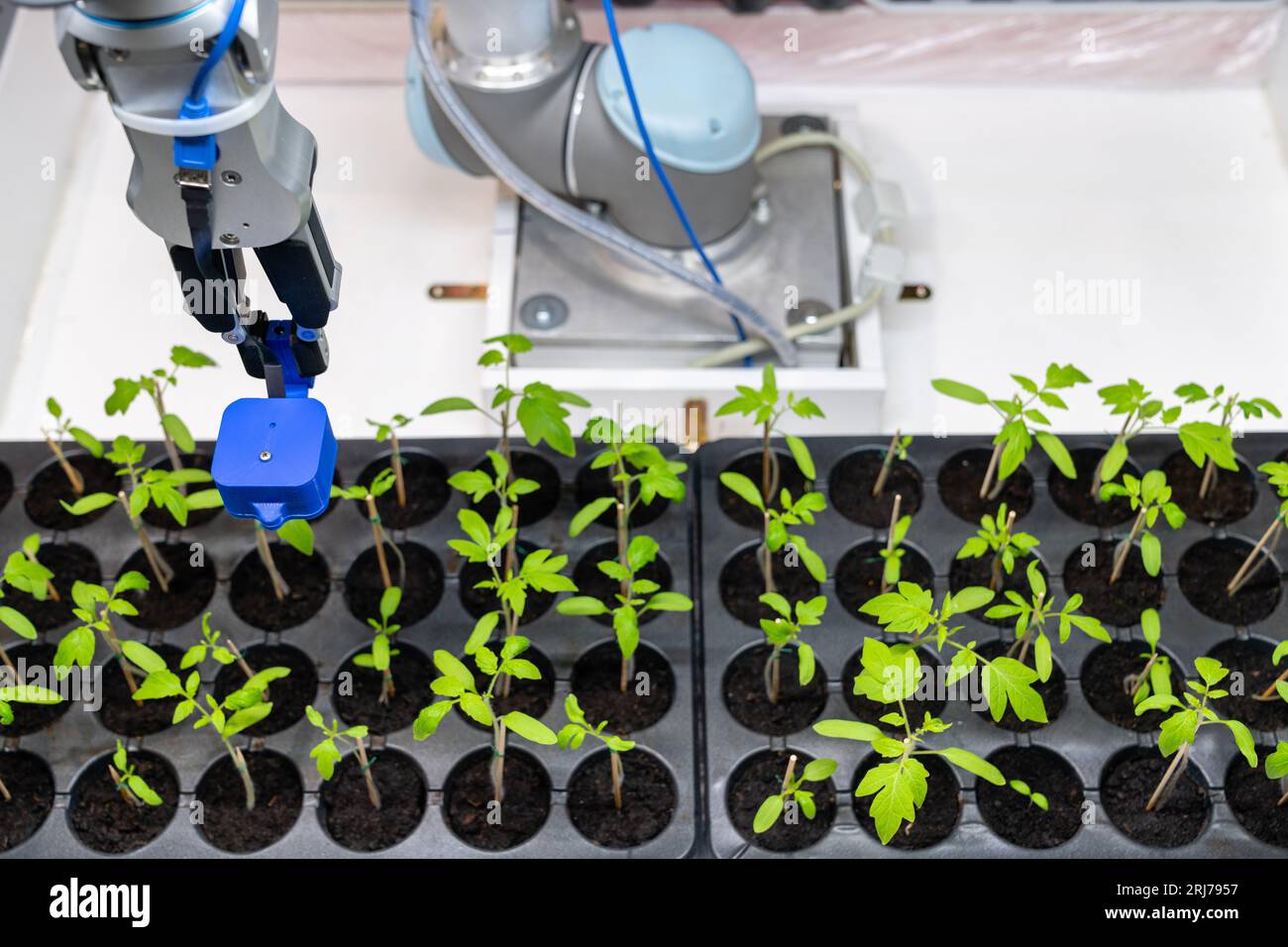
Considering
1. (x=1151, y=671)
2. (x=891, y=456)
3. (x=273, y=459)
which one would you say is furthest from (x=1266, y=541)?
(x=273, y=459)

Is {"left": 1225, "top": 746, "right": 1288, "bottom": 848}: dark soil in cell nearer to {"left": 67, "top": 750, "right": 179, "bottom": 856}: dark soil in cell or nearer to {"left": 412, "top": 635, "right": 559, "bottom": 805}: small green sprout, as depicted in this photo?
{"left": 412, "top": 635, "right": 559, "bottom": 805}: small green sprout

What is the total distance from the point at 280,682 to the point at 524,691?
0.78 feet

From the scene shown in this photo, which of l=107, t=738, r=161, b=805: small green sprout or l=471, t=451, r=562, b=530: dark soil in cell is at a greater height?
l=471, t=451, r=562, b=530: dark soil in cell

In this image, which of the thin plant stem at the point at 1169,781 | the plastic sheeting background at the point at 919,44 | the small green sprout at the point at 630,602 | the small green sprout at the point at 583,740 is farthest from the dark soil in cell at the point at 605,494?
the plastic sheeting background at the point at 919,44

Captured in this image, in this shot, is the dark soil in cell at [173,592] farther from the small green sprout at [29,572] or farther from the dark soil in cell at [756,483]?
the dark soil in cell at [756,483]

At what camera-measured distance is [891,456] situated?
143 cm

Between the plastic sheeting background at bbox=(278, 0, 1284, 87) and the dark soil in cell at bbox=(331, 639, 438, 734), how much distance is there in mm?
1013

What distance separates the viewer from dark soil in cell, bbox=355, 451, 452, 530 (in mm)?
1434

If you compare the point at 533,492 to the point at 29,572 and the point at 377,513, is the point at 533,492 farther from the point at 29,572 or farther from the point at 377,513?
the point at 29,572

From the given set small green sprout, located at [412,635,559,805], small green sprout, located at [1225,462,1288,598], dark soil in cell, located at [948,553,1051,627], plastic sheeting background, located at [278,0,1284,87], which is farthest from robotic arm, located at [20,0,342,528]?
plastic sheeting background, located at [278,0,1284,87]

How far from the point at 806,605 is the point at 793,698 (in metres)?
0.13

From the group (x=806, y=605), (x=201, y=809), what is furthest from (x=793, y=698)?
(x=201, y=809)
